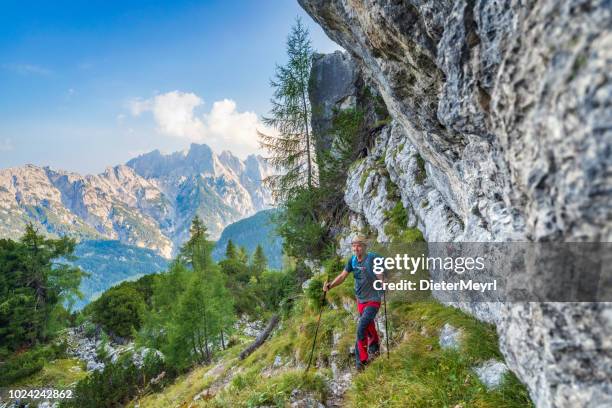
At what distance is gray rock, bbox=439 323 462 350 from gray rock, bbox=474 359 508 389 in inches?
26.8

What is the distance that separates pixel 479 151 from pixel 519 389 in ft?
11.5

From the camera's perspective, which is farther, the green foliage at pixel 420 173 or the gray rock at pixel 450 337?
the green foliage at pixel 420 173

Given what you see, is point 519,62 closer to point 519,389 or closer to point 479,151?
point 479,151

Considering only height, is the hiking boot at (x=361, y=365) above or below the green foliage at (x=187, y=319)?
above

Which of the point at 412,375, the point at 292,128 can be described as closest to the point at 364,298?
the point at 412,375

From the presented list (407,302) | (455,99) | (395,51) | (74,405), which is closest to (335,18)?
(395,51)

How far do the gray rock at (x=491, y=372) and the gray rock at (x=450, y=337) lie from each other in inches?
26.8

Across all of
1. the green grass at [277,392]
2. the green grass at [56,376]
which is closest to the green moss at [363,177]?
the green grass at [277,392]

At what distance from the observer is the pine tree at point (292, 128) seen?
2208 centimetres

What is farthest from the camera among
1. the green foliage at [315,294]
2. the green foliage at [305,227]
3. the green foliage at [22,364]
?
the green foliage at [22,364]

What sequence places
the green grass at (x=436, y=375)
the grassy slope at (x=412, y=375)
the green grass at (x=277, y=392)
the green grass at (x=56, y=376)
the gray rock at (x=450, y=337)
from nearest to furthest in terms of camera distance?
the green grass at (x=436, y=375), the grassy slope at (x=412, y=375), the gray rock at (x=450, y=337), the green grass at (x=277, y=392), the green grass at (x=56, y=376)

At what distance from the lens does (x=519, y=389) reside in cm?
411

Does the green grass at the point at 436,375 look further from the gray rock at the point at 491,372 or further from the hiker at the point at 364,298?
the hiker at the point at 364,298

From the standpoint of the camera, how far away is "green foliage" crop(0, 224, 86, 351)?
31.3 meters
